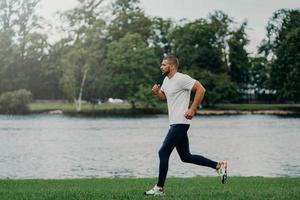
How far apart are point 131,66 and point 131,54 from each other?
179 centimetres

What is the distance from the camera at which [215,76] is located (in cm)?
10906

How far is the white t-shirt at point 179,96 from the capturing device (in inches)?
450

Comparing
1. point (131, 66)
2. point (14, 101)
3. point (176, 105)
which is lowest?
point (14, 101)

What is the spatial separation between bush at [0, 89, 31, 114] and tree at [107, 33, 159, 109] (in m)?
13.4

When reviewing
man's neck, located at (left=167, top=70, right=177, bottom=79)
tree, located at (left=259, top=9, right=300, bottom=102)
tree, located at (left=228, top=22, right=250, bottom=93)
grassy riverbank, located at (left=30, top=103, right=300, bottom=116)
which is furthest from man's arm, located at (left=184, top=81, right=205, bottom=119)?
tree, located at (left=228, top=22, right=250, bottom=93)

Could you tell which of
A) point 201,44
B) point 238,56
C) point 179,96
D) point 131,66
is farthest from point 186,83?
point 238,56

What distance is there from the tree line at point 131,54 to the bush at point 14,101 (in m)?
6.68

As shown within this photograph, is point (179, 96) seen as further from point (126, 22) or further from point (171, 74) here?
point (126, 22)

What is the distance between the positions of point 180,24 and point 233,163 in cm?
8550

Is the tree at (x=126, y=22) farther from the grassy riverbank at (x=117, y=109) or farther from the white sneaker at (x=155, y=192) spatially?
the white sneaker at (x=155, y=192)

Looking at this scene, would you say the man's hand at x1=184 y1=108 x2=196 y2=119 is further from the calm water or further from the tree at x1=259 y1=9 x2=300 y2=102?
the tree at x1=259 y1=9 x2=300 y2=102

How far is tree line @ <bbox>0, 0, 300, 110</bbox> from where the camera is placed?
331 feet

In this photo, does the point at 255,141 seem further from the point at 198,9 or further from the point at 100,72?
the point at 198,9

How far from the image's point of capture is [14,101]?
313ft
